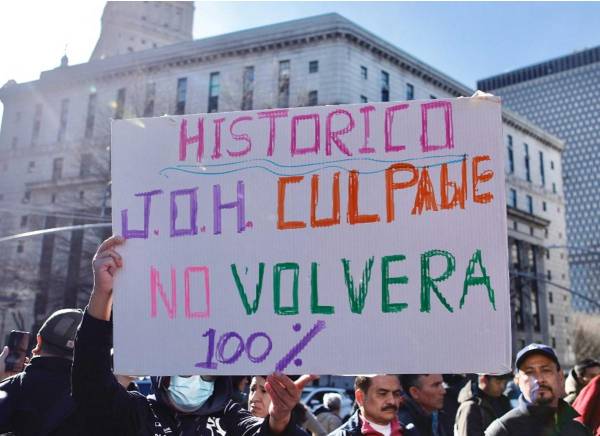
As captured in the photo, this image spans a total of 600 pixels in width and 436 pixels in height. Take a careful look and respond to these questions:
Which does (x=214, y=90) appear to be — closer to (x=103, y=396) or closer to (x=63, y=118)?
(x=63, y=118)

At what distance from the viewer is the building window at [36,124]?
5019 cm

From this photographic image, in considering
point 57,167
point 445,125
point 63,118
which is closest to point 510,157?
point 63,118

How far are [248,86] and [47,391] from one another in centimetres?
4059

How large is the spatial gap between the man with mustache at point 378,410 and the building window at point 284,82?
38100 mm

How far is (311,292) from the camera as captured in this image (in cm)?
251

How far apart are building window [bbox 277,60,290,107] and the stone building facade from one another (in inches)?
2.4

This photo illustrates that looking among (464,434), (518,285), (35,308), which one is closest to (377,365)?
(464,434)

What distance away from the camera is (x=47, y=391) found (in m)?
2.88

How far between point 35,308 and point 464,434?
1644 inches

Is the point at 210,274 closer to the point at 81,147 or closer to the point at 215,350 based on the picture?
the point at 215,350

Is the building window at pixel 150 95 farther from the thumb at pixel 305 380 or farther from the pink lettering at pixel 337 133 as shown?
the thumb at pixel 305 380

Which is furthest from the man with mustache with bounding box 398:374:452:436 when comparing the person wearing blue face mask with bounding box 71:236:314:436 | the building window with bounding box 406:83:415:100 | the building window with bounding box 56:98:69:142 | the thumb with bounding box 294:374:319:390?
the building window with bounding box 56:98:69:142

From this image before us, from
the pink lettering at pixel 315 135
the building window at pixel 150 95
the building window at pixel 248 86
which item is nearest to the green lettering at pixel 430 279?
the pink lettering at pixel 315 135

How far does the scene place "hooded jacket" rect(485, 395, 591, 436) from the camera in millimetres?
3613
